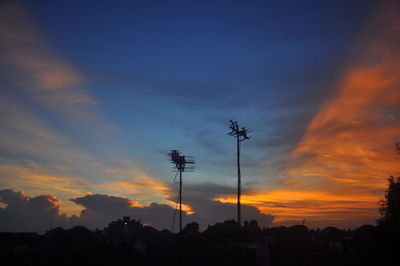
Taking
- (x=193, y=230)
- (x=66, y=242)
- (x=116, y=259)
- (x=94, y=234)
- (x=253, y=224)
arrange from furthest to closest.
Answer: (x=253, y=224)
(x=193, y=230)
(x=94, y=234)
(x=66, y=242)
(x=116, y=259)

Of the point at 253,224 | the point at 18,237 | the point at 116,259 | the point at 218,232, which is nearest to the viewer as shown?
the point at 116,259

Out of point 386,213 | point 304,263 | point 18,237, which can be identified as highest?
point 386,213

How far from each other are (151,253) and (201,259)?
33.7ft

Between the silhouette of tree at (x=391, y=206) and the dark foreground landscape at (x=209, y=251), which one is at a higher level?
the silhouette of tree at (x=391, y=206)

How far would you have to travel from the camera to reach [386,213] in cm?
4031

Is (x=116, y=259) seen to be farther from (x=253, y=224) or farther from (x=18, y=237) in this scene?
(x=253, y=224)

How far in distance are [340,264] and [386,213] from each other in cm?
1043

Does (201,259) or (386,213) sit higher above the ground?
(386,213)

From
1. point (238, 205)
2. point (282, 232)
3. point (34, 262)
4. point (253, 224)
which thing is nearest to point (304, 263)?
point (282, 232)

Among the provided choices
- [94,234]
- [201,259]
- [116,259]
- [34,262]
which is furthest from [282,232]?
[34,262]

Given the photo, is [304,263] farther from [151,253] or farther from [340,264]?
[151,253]

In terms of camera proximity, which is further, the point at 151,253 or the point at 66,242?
the point at 66,242

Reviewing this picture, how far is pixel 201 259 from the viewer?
45.3 metres

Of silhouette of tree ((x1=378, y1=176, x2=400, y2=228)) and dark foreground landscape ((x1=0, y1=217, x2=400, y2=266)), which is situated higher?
silhouette of tree ((x1=378, y1=176, x2=400, y2=228))
